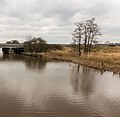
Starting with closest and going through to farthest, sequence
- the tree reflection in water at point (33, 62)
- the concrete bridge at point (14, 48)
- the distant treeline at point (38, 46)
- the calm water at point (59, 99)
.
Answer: the calm water at point (59, 99)
the tree reflection in water at point (33, 62)
the distant treeline at point (38, 46)
the concrete bridge at point (14, 48)

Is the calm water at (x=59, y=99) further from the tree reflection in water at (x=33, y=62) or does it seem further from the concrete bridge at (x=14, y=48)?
the concrete bridge at (x=14, y=48)

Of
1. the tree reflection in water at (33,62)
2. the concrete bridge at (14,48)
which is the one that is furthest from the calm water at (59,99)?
the concrete bridge at (14,48)

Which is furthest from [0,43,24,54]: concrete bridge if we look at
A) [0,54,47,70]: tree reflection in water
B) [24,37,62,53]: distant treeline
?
[0,54,47,70]: tree reflection in water

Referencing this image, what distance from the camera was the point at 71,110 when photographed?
73.1 ft

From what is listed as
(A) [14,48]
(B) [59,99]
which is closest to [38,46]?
(A) [14,48]

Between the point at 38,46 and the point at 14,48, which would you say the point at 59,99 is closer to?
the point at 38,46

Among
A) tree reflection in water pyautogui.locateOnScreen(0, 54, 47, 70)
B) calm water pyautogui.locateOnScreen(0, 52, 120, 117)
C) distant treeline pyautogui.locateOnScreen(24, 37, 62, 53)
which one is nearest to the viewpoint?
calm water pyautogui.locateOnScreen(0, 52, 120, 117)

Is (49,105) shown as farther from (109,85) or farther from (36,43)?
(36,43)

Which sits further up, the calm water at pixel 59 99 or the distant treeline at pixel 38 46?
the distant treeline at pixel 38 46

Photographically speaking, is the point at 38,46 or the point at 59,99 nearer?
the point at 59,99

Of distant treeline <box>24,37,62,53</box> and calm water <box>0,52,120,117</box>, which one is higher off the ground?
distant treeline <box>24,37,62,53</box>

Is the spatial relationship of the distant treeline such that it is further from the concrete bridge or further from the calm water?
the calm water

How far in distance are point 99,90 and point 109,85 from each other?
3965mm

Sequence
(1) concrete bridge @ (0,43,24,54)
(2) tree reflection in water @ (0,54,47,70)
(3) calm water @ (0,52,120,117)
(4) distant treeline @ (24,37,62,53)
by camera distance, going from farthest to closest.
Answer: (1) concrete bridge @ (0,43,24,54)
(4) distant treeline @ (24,37,62,53)
(2) tree reflection in water @ (0,54,47,70)
(3) calm water @ (0,52,120,117)
